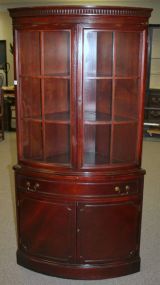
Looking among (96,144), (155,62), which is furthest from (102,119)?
(155,62)

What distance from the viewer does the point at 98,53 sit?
89.5 inches

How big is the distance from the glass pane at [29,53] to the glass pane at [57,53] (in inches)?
2.3

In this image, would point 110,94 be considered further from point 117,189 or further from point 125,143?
point 117,189

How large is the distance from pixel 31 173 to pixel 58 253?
0.59m

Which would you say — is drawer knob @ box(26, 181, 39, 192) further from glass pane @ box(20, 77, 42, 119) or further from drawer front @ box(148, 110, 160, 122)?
drawer front @ box(148, 110, 160, 122)

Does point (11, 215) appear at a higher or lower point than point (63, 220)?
lower

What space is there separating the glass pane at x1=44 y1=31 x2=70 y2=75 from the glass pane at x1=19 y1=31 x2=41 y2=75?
0.06 metres

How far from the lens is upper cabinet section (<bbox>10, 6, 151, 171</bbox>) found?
2039mm

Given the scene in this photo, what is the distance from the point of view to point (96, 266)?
7.87ft

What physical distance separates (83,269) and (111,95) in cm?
121

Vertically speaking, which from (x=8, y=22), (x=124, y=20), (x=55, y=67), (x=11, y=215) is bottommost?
(x=11, y=215)

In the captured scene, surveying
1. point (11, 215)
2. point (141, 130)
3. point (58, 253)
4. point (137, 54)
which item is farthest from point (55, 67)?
point (11, 215)

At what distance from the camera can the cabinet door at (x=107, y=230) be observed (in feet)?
7.55

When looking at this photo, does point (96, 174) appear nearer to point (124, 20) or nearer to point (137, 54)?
point (137, 54)
